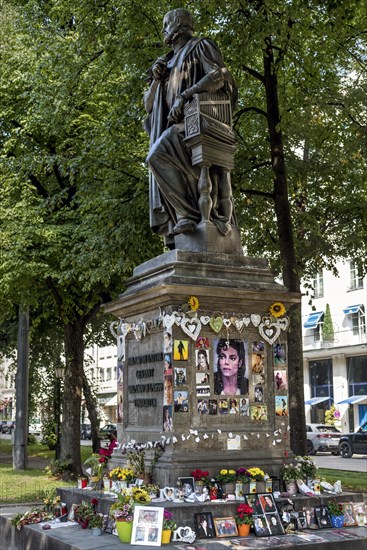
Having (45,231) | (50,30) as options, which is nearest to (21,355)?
(45,231)

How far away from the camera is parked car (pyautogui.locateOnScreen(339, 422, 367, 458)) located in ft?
115

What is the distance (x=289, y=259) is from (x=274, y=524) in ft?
26.6

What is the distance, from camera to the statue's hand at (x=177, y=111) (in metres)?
9.84

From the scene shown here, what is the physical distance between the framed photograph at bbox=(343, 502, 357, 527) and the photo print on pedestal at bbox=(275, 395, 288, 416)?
1.25 meters

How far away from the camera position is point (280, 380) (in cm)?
948

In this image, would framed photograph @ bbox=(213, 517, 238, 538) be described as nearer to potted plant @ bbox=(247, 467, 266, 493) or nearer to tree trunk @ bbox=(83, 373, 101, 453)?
potted plant @ bbox=(247, 467, 266, 493)

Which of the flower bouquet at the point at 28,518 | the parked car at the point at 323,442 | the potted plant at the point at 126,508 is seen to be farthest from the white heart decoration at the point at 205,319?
the parked car at the point at 323,442

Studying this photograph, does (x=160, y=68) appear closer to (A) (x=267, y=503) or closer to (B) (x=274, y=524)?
(A) (x=267, y=503)

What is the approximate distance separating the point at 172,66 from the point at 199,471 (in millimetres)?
5099

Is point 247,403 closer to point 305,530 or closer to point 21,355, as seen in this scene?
point 305,530

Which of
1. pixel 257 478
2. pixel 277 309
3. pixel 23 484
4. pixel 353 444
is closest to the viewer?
pixel 257 478

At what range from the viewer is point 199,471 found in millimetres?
8352

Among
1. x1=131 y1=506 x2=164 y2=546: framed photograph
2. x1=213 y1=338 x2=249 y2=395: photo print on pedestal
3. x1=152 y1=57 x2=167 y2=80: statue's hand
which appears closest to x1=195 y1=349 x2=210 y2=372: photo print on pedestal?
x1=213 y1=338 x2=249 y2=395: photo print on pedestal

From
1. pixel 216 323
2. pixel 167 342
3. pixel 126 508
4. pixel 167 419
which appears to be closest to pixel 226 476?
pixel 167 419
